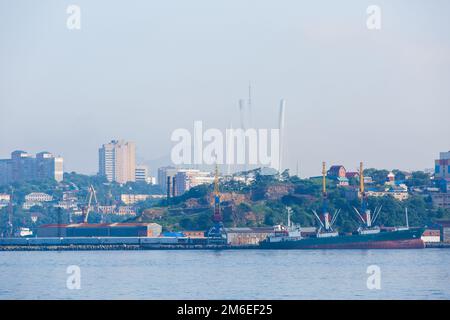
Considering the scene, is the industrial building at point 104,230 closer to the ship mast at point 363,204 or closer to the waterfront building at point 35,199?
the ship mast at point 363,204

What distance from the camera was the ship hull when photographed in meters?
79.2

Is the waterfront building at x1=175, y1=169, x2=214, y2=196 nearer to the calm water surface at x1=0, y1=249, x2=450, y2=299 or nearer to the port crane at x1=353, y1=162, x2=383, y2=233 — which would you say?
the port crane at x1=353, y1=162, x2=383, y2=233

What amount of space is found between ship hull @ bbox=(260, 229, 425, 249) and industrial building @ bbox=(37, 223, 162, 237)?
16265mm

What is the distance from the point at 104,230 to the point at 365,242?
27.3 meters

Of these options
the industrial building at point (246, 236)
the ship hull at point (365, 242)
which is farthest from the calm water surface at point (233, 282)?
the industrial building at point (246, 236)

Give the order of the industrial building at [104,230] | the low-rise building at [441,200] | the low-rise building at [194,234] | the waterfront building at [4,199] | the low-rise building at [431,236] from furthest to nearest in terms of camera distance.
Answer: the waterfront building at [4,199] → the low-rise building at [441,200] → the industrial building at [104,230] → the low-rise building at [194,234] → the low-rise building at [431,236]

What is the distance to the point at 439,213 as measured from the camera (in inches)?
4040

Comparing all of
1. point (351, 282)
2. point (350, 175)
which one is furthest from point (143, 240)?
point (351, 282)

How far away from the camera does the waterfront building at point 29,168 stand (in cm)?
19188

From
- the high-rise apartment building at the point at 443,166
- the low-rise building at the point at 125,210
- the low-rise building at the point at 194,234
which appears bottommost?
the low-rise building at the point at 194,234

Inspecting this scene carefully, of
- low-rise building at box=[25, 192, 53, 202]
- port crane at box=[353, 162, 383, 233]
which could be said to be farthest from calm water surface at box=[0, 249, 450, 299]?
low-rise building at box=[25, 192, 53, 202]

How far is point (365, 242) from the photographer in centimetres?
8056

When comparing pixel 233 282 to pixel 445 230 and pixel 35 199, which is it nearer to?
pixel 445 230

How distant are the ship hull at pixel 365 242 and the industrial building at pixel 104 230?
1626 cm
